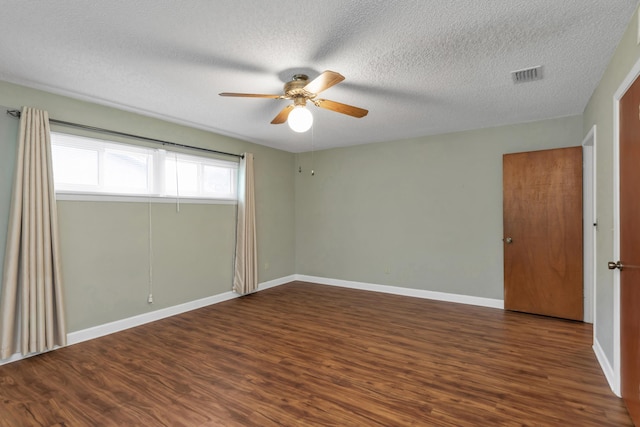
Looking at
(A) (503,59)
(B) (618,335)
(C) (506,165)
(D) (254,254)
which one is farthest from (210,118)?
(B) (618,335)

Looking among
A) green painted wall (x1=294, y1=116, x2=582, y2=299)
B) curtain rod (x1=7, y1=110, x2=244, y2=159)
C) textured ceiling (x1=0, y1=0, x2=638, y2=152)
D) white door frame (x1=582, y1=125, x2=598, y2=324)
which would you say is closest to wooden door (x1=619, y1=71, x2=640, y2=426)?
textured ceiling (x1=0, y1=0, x2=638, y2=152)

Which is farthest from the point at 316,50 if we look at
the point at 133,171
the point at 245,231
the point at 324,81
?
the point at 245,231

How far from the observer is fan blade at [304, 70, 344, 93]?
2.12 m

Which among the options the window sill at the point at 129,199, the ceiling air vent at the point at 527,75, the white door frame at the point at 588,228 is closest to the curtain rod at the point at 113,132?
the window sill at the point at 129,199

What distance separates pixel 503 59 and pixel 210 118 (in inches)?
122

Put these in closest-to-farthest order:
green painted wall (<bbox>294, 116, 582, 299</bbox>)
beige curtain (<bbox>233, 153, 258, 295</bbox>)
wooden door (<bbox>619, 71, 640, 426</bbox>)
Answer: wooden door (<bbox>619, 71, 640, 426</bbox>)
green painted wall (<bbox>294, 116, 582, 299</bbox>)
beige curtain (<bbox>233, 153, 258, 295</bbox>)

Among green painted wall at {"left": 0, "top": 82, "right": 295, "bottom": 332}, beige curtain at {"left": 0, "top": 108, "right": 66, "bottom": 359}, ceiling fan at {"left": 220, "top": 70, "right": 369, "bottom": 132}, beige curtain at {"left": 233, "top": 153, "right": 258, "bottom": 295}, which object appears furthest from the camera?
beige curtain at {"left": 233, "top": 153, "right": 258, "bottom": 295}

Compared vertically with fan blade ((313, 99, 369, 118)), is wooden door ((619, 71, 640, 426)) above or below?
below

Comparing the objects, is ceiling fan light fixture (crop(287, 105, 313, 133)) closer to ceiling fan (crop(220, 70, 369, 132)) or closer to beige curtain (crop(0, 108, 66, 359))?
ceiling fan (crop(220, 70, 369, 132))

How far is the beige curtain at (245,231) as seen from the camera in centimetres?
477

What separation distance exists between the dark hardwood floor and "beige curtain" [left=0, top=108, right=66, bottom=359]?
252 millimetres

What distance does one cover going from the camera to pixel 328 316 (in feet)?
12.8

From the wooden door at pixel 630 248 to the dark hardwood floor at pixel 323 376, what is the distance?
0.27 meters

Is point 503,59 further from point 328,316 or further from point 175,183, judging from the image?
point 175,183
